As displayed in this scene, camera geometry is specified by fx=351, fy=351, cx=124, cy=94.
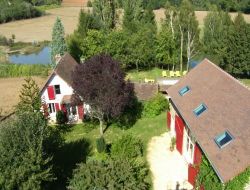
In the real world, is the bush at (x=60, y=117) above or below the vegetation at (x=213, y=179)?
below

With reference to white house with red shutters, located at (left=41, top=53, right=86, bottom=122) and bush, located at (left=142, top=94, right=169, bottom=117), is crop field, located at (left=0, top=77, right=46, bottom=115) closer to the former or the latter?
white house with red shutters, located at (left=41, top=53, right=86, bottom=122)

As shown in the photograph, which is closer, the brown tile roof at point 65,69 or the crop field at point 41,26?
the brown tile roof at point 65,69

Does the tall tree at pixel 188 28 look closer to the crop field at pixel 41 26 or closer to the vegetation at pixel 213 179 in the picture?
the crop field at pixel 41 26

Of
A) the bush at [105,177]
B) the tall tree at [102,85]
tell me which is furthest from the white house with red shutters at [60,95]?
the bush at [105,177]

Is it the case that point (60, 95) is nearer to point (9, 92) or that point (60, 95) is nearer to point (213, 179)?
point (9, 92)

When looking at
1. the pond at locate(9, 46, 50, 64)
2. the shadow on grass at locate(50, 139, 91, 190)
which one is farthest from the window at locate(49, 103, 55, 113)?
the pond at locate(9, 46, 50, 64)
